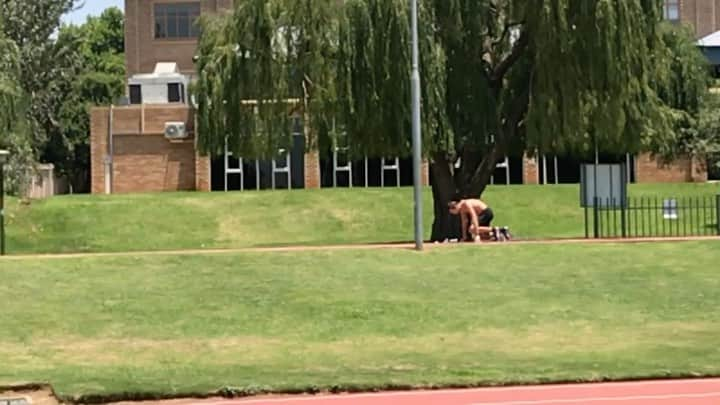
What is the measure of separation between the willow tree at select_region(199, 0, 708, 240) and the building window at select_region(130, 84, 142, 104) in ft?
102

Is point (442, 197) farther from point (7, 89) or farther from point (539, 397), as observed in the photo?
point (539, 397)

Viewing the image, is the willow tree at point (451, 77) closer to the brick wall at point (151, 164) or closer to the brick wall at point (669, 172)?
the brick wall at point (151, 164)

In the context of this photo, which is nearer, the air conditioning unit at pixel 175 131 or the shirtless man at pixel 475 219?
the shirtless man at pixel 475 219

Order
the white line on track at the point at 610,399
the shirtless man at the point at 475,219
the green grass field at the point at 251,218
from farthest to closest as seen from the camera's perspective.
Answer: the green grass field at the point at 251,218
the shirtless man at the point at 475,219
the white line on track at the point at 610,399

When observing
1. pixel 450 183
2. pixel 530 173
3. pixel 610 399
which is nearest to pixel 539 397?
pixel 610 399

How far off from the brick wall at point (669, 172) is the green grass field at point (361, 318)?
30.3m

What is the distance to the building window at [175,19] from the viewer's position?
6950 cm

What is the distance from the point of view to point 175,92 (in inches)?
2464

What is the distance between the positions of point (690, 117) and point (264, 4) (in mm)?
14076

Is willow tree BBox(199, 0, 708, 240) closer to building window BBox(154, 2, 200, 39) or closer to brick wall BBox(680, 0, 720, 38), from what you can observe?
building window BBox(154, 2, 200, 39)

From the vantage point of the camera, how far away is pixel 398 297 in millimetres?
20047

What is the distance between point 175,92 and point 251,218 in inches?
844

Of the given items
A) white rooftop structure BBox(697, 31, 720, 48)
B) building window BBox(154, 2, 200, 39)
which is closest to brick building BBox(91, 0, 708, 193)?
white rooftop structure BBox(697, 31, 720, 48)

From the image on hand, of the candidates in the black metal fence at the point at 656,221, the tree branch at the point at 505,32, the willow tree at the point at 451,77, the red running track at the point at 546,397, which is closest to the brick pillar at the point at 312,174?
the black metal fence at the point at 656,221
